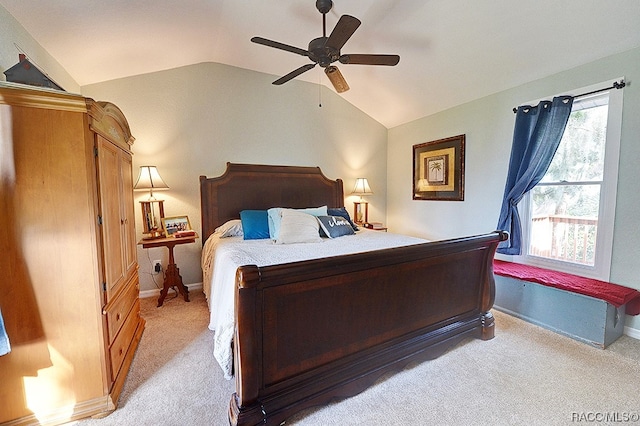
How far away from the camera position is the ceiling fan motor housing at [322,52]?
2.08 metres

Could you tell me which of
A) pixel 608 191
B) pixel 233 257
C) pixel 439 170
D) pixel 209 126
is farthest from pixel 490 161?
pixel 209 126

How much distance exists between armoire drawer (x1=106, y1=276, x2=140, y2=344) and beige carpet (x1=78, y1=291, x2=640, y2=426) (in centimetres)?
37

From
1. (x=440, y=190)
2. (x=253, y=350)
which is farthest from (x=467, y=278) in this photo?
(x=440, y=190)

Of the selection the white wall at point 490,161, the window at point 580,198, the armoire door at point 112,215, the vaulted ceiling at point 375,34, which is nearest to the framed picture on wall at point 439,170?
the white wall at point 490,161

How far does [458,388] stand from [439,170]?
2.91 m

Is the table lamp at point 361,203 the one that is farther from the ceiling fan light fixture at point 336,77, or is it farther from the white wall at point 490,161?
the ceiling fan light fixture at point 336,77

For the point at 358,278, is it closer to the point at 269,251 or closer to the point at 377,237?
the point at 269,251

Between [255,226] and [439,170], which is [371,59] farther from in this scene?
[439,170]

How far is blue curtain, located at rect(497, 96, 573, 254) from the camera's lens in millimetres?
2650

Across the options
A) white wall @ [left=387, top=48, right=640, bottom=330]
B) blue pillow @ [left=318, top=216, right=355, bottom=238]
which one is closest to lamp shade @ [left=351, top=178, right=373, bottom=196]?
white wall @ [left=387, top=48, right=640, bottom=330]

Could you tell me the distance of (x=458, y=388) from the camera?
5.70 ft

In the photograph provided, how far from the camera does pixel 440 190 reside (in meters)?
3.93

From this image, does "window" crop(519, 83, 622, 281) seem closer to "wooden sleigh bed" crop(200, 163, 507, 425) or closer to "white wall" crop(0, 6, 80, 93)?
"wooden sleigh bed" crop(200, 163, 507, 425)

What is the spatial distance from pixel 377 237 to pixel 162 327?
2.32 m
